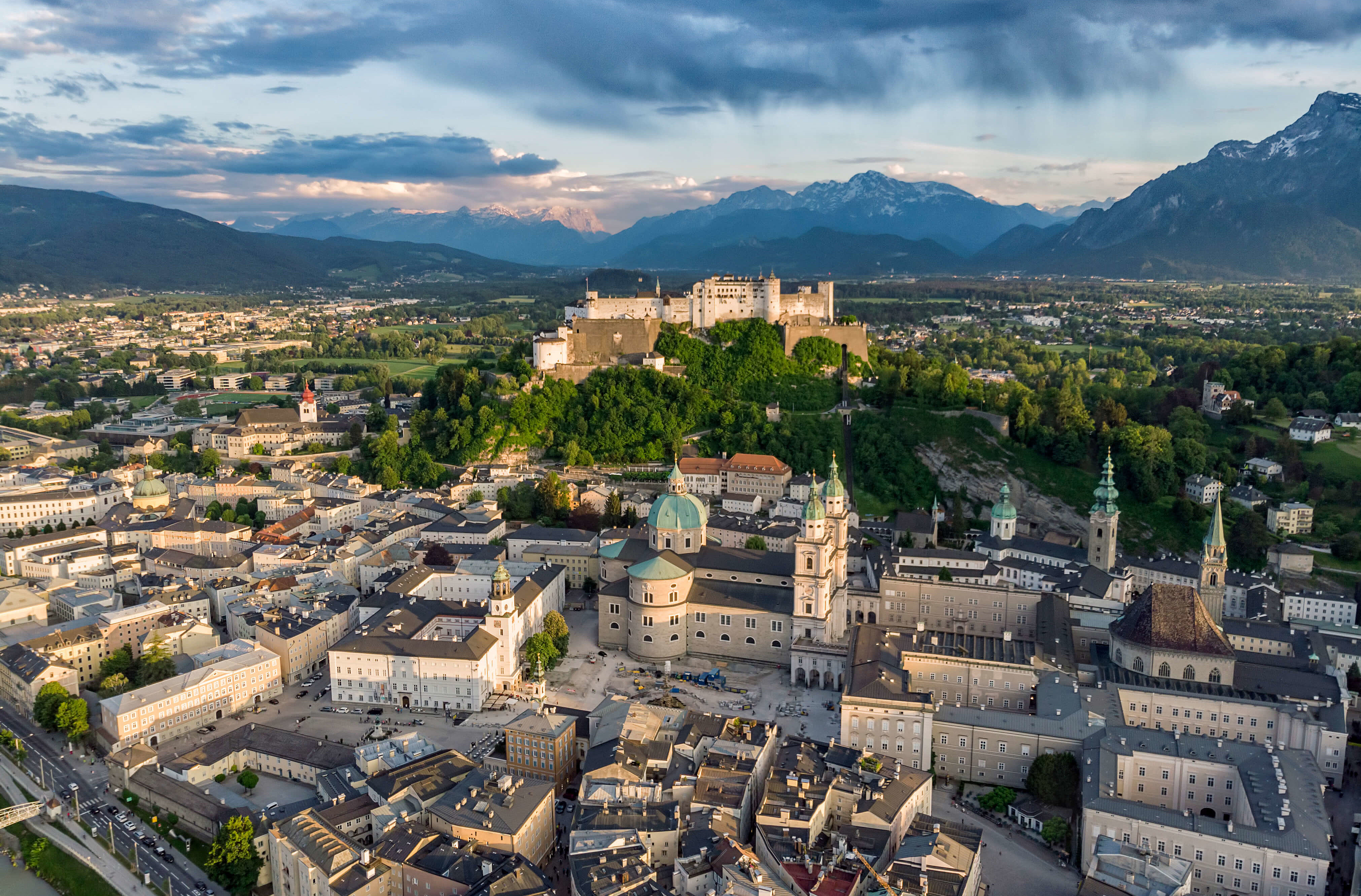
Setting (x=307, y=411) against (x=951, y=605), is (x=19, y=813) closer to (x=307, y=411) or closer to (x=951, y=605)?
(x=951, y=605)

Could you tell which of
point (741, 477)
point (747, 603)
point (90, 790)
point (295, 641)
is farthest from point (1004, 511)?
point (90, 790)

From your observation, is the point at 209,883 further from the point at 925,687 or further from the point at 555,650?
the point at 925,687

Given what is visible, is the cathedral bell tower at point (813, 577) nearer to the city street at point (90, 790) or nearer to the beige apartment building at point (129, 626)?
the city street at point (90, 790)

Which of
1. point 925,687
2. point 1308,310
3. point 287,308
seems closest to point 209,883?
point 925,687

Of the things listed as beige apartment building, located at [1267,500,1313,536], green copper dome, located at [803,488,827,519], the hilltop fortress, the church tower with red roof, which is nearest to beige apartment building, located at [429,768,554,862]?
green copper dome, located at [803,488,827,519]

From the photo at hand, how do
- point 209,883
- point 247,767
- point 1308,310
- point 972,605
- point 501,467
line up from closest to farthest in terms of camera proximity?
1. point 209,883
2. point 247,767
3. point 972,605
4. point 501,467
5. point 1308,310
